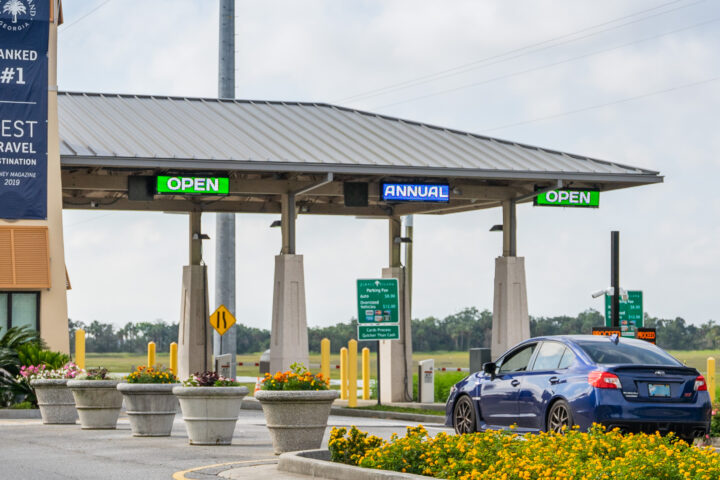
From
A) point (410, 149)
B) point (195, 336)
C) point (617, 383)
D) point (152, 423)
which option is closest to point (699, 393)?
point (617, 383)

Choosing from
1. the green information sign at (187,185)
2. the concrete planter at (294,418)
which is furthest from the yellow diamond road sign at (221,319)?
the concrete planter at (294,418)

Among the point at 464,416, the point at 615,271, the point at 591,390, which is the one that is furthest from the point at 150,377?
the point at 615,271

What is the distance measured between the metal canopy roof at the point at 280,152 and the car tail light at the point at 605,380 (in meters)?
16.1

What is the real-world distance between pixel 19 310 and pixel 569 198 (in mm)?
14738

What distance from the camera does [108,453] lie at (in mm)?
16625

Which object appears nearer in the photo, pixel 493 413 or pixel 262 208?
pixel 493 413

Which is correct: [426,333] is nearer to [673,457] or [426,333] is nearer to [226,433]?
[226,433]

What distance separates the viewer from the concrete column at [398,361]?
3525 cm

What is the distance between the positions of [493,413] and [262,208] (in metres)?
21.7

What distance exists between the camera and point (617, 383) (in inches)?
609

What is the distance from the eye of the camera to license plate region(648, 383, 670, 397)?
1558cm

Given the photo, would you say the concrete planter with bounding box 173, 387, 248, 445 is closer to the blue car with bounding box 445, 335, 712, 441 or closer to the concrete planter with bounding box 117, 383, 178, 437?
the concrete planter with bounding box 117, 383, 178, 437

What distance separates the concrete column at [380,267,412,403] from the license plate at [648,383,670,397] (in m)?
19.5

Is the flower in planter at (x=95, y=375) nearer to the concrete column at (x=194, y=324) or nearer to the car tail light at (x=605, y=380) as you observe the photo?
the car tail light at (x=605, y=380)
